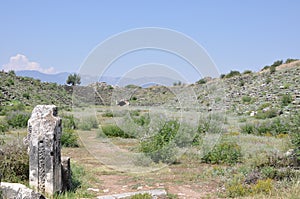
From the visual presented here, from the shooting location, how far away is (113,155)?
12.3 m

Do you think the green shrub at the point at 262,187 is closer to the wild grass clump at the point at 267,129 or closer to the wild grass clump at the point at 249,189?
the wild grass clump at the point at 249,189

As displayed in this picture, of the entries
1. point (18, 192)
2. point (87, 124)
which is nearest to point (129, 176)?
point (18, 192)

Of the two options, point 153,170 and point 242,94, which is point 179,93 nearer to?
point 242,94

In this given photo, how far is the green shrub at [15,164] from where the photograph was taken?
288 inches

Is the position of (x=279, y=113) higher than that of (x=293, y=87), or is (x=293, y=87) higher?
(x=293, y=87)

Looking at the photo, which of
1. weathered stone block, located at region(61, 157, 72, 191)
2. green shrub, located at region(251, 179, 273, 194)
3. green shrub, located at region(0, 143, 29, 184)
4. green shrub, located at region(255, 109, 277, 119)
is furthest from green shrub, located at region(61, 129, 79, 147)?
green shrub, located at region(255, 109, 277, 119)

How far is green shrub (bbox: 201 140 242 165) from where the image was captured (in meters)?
10.8

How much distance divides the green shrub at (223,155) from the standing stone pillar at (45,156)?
537cm

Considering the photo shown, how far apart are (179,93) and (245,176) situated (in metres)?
22.7

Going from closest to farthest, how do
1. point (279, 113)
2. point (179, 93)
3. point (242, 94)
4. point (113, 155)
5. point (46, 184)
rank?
point (46, 184), point (113, 155), point (279, 113), point (179, 93), point (242, 94)

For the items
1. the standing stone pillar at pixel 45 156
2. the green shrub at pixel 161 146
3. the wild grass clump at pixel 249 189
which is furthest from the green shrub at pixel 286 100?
the standing stone pillar at pixel 45 156

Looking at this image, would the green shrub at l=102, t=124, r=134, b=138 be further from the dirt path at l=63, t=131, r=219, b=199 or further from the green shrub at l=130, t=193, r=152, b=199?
the green shrub at l=130, t=193, r=152, b=199

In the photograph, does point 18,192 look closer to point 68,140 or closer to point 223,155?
point 223,155

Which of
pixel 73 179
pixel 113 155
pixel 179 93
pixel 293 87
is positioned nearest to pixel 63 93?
pixel 179 93
